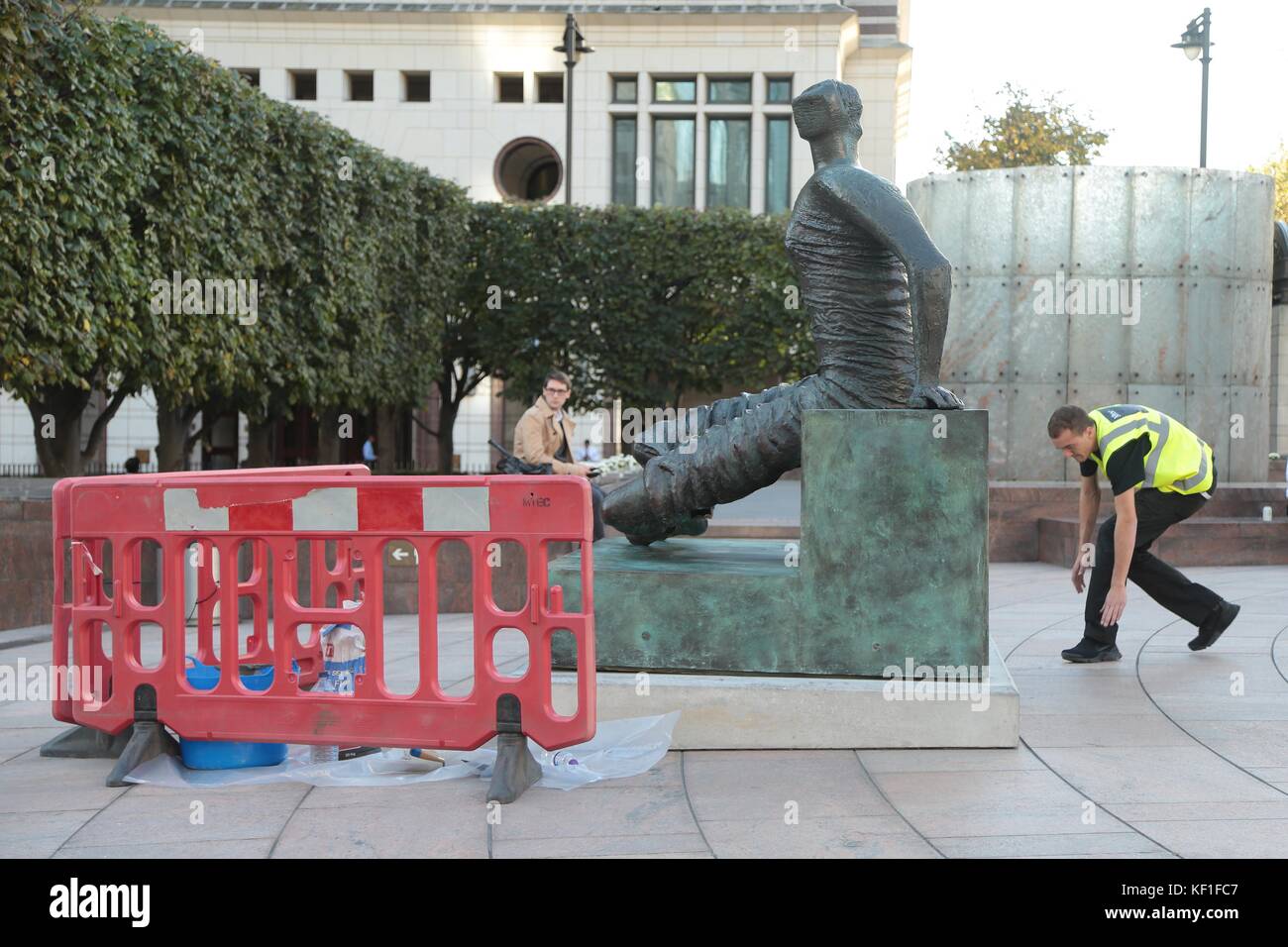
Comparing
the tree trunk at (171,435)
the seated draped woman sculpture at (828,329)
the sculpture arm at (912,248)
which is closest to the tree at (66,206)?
the tree trunk at (171,435)

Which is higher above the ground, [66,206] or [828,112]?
[66,206]

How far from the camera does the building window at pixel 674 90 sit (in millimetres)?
39438

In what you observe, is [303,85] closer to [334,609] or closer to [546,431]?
[546,431]

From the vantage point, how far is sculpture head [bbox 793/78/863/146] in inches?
237

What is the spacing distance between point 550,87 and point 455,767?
36801 millimetres

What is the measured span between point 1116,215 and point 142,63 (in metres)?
10.4

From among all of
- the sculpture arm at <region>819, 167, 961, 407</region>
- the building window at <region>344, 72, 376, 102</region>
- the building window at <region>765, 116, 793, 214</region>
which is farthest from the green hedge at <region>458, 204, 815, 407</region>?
the sculpture arm at <region>819, 167, 961, 407</region>

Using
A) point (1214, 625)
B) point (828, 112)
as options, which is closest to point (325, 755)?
point (828, 112)

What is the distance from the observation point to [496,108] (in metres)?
39.5

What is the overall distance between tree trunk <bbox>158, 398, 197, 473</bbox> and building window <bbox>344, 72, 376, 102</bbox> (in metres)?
24.1

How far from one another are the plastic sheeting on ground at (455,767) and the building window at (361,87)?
123 ft

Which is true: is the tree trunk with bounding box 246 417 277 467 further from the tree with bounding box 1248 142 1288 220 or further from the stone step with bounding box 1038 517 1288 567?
the tree with bounding box 1248 142 1288 220

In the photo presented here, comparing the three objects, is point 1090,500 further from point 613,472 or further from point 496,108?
point 496,108

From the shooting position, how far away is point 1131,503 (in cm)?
714
